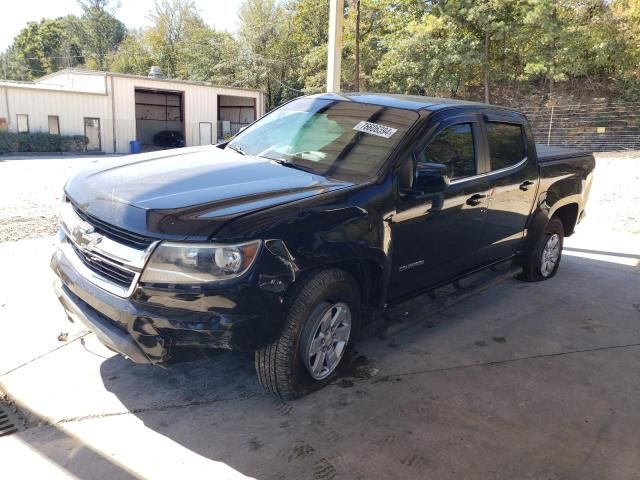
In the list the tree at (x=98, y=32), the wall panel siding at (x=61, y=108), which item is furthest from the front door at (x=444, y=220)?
the tree at (x=98, y=32)

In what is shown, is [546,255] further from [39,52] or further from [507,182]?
[39,52]

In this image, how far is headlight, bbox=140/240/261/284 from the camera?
8.64 feet

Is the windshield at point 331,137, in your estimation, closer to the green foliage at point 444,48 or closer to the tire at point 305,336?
the tire at point 305,336

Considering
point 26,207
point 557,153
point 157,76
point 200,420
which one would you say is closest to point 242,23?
point 157,76

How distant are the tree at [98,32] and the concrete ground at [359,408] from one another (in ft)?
223

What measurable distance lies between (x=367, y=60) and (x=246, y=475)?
32.4 metres

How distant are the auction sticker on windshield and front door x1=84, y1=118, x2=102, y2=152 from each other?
88.3 feet

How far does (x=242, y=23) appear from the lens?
151 feet

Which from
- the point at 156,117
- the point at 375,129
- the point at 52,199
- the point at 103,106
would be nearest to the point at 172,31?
the point at 156,117

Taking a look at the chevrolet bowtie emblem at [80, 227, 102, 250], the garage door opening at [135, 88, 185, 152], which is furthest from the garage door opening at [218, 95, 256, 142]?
the chevrolet bowtie emblem at [80, 227, 102, 250]

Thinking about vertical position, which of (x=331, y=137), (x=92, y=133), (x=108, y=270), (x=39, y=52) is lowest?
(x=108, y=270)

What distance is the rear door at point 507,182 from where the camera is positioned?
452 cm

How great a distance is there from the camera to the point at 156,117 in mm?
37031

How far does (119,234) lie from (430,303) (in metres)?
2.52
